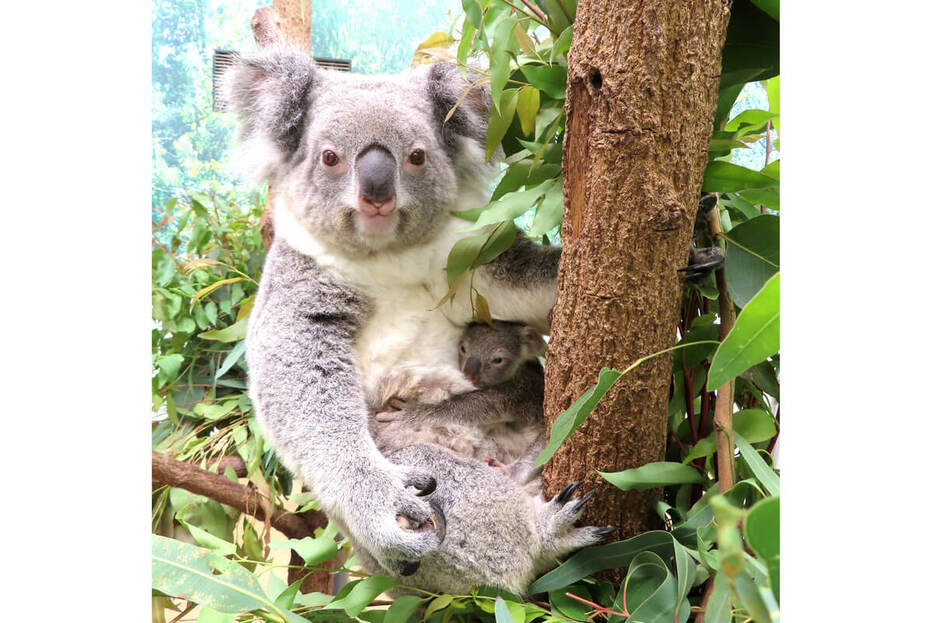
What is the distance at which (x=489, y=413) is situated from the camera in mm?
1656


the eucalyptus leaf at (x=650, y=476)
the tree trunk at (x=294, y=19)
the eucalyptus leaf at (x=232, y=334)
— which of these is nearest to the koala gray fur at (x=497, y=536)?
the eucalyptus leaf at (x=650, y=476)

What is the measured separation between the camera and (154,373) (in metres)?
2.65

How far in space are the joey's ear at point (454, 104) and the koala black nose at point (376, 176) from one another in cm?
22

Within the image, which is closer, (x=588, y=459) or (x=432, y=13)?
(x=588, y=459)

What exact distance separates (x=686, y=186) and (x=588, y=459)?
51 cm

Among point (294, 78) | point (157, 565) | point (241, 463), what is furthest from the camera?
point (241, 463)

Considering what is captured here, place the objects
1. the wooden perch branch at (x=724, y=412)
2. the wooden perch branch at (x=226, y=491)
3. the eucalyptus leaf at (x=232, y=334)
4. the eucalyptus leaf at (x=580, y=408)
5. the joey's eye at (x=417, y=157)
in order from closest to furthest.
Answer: the eucalyptus leaf at (x=580, y=408) → the wooden perch branch at (x=724, y=412) → the joey's eye at (x=417, y=157) → the wooden perch branch at (x=226, y=491) → the eucalyptus leaf at (x=232, y=334)

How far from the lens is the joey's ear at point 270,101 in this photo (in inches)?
67.3

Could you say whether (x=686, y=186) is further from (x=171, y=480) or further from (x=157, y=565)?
(x=171, y=480)

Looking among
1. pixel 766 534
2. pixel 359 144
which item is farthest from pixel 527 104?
pixel 766 534

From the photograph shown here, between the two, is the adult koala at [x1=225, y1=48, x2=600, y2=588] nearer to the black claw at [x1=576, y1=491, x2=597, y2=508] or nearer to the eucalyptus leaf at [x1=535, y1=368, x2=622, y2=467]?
the black claw at [x1=576, y1=491, x2=597, y2=508]

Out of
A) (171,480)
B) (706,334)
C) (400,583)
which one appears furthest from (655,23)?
(171,480)

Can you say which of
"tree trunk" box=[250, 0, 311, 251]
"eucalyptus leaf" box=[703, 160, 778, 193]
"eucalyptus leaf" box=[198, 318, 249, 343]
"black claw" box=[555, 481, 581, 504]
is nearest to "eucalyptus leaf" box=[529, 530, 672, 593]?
"black claw" box=[555, 481, 581, 504]

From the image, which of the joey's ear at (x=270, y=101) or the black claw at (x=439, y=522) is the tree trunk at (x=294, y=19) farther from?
the black claw at (x=439, y=522)
